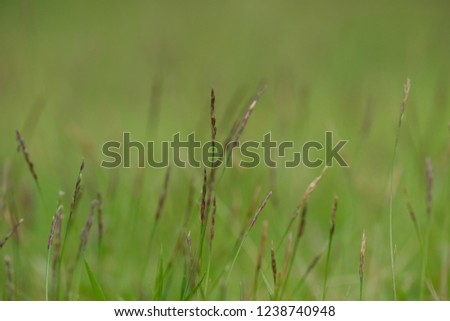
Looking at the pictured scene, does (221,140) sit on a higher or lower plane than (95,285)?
higher

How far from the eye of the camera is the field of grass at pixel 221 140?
1750mm

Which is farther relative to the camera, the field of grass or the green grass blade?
the field of grass

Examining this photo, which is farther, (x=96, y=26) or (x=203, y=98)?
(x=96, y=26)

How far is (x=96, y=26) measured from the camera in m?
8.58

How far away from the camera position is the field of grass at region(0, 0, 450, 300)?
1.75 m

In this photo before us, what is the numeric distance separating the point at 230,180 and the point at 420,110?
2772 mm

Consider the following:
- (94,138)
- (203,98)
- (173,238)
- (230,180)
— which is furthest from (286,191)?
(203,98)

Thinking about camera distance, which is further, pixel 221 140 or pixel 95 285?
pixel 221 140

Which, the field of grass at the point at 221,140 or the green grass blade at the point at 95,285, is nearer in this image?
the green grass blade at the point at 95,285

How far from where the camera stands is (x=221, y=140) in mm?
3336

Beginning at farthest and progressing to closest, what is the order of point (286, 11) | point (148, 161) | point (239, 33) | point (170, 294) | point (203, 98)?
1. point (286, 11)
2. point (239, 33)
3. point (203, 98)
4. point (148, 161)
5. point (170, 294)
